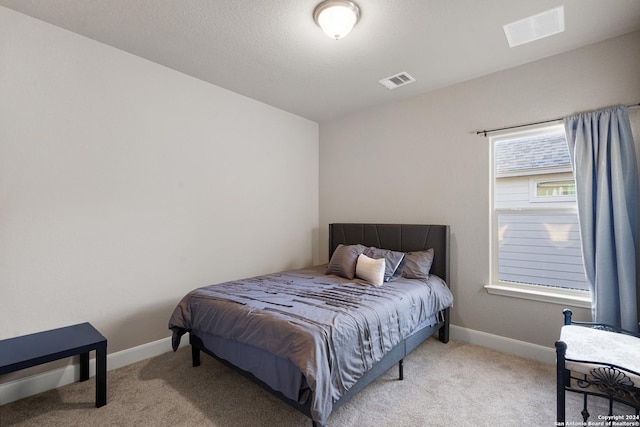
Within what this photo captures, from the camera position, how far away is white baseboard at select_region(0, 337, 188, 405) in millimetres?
2102

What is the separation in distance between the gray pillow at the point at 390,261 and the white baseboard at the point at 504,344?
2.88ft

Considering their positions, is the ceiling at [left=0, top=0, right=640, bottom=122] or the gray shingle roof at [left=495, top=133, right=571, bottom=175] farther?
the gray shingle roof at [left=495, top=133, right=571, bottom=175]

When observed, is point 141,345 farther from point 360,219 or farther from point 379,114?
point 379,114

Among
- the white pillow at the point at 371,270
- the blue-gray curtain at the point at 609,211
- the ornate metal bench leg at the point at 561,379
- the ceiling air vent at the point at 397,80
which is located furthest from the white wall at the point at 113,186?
the blue-gray curtain at the point at 609,211

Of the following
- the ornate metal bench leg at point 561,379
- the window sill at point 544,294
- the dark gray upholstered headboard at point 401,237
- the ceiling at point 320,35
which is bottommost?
the ornate metal bench leg at point 561,379

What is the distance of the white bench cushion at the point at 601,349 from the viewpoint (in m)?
1.62

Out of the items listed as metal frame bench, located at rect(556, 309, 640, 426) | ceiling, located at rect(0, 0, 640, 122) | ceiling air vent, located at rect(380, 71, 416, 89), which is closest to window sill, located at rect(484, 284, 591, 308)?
metal frame bench, located at rect(556, 309, 640, 426)

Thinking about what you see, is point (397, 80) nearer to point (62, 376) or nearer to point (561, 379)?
point (561, 379)

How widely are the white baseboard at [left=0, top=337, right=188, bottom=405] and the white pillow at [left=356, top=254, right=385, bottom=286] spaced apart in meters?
2.05

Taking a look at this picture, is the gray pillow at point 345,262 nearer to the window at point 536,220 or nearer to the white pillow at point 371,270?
the white pillow at point 371,270

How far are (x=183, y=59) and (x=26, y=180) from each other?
5.22 feet

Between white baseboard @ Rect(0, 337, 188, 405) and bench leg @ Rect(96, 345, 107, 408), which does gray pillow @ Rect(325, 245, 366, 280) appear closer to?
white baseboard @ Rect(0, 337, 188, 405)

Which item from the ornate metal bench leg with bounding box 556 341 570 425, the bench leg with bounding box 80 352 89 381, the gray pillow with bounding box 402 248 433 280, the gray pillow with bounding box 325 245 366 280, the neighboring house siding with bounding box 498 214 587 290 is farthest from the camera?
the gray pillow with bounding box 325 245 366 280

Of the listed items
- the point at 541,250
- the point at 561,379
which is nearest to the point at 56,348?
the point at 561,379
